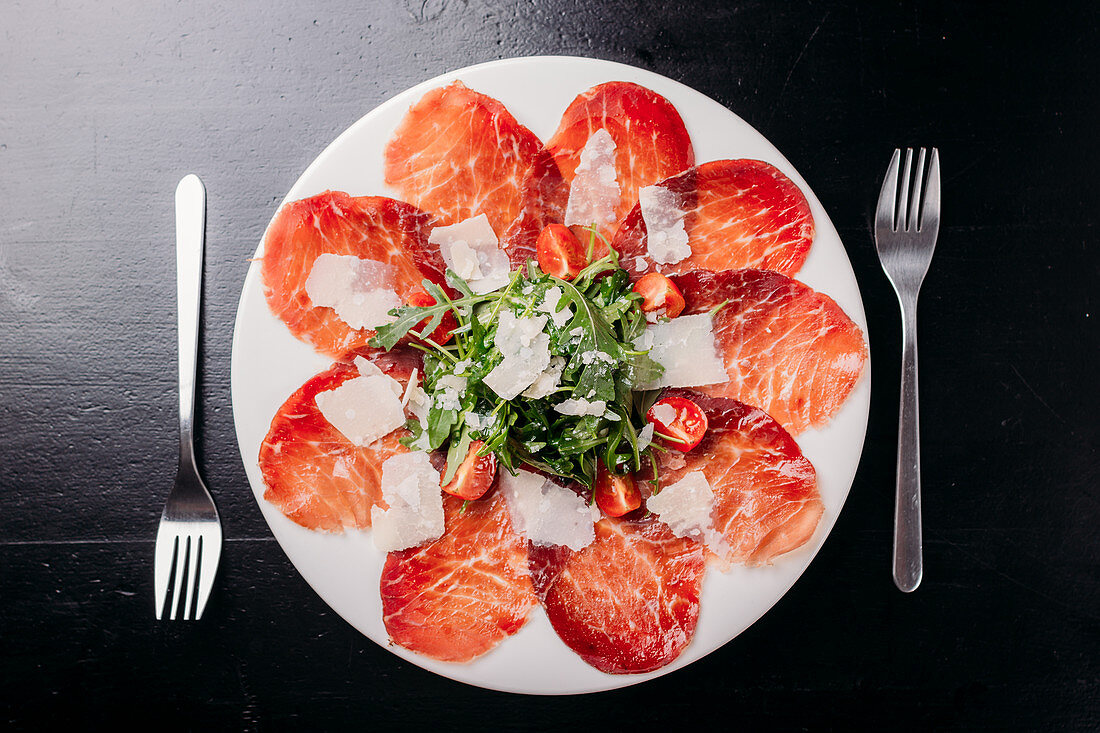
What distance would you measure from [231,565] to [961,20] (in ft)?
10.2

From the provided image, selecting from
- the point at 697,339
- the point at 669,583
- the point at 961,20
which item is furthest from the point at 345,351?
the point at 961,20

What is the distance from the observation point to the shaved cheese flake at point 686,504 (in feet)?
6.17

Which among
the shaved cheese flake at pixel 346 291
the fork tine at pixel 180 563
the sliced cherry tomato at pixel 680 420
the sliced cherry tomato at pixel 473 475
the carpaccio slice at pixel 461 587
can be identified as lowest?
the fork tine at pixel 180 563

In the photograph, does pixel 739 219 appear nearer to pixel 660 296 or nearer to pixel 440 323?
pixel 660 296

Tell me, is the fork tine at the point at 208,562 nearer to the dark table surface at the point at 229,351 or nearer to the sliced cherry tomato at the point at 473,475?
the dark table surface at the point at 229,351

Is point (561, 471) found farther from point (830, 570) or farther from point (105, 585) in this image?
point (105, 585)

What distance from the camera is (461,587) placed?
6.30ft

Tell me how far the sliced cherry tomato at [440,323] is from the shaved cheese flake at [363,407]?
181mm

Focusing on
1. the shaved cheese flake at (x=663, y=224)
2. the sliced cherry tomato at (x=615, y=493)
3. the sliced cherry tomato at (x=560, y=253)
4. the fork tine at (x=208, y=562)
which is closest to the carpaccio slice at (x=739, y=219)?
the shaved cheese flake at (x=663, y=224)

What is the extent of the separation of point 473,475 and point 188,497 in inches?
40.0

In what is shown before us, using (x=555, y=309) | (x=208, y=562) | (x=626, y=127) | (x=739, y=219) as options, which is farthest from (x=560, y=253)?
(x=208, y=562)

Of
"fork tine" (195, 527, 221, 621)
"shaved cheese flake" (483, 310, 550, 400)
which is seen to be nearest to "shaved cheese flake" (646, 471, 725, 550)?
"shaved cheese flake" (483, 310, 550, 400)

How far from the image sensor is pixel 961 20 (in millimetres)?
2270

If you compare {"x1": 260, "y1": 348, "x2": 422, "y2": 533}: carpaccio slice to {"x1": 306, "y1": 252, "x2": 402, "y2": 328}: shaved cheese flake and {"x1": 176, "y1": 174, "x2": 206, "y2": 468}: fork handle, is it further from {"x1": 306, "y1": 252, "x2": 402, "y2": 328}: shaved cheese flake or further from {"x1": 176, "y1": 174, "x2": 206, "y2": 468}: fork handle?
{"x1": 176, "y1": 174, "x2": 206, "y2": 468}: fork handle
